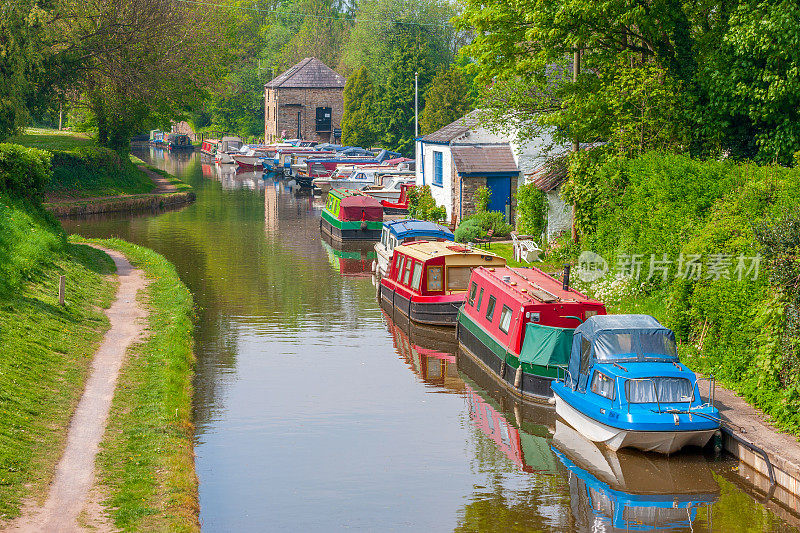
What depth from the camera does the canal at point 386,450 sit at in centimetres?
1473

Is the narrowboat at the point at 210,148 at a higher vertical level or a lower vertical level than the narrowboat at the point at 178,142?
lower

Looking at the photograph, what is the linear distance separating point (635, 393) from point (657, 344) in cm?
145

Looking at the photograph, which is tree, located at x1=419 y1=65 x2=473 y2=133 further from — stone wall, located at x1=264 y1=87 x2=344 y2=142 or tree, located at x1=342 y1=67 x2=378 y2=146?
stone wall, located at x1=264 y1=87 x2=344 y2=142

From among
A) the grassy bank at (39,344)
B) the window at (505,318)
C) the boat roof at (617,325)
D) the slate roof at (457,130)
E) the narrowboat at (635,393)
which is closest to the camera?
the grassy bank at (39,344)

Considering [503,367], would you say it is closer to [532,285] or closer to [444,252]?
[532,285]

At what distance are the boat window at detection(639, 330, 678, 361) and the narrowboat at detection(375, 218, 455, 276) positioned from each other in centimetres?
1653

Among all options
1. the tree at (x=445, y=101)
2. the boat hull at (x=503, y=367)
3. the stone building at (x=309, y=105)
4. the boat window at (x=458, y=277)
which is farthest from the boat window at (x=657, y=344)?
the stone building at (x=309, y=105)

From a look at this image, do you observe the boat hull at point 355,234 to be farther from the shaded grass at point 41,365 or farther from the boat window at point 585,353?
the boat window at point 585,353

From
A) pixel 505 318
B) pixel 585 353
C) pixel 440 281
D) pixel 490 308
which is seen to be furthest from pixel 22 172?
pixel 585 353

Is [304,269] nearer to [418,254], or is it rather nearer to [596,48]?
[418,254]

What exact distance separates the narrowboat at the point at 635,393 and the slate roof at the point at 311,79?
3495 inches

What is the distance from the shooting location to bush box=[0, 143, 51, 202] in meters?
32.3

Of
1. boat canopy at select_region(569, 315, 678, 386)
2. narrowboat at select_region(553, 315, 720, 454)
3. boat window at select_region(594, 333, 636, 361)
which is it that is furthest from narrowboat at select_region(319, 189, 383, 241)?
boat window at select_region(594, 333, 636, 361)

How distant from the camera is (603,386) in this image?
1747 cm
